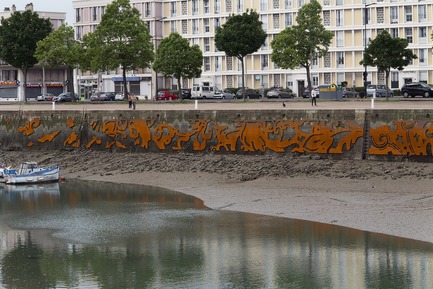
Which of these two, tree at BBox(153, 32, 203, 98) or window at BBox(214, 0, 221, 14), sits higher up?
window at BBox(214, 0, 221, 14)

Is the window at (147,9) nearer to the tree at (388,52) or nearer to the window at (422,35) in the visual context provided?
the window at (422,35)

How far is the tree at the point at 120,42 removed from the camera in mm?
100438

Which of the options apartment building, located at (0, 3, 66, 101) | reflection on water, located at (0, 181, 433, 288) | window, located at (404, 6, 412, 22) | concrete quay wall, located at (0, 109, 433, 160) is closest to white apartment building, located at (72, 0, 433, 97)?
window, located at (404, 6, 412, 22)

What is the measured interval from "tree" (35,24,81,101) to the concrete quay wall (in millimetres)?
35425

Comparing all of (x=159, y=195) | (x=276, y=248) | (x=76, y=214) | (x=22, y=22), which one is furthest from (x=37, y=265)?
(x=22, y=22)

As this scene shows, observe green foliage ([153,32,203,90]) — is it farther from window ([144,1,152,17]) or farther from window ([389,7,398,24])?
window ([144,1,152,17])

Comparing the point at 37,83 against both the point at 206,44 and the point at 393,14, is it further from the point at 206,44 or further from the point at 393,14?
the point at 393,14

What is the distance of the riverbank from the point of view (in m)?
39.2

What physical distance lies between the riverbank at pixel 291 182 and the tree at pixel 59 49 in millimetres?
43551

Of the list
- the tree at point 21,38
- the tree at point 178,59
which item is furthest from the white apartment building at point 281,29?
the tree at point 21,38

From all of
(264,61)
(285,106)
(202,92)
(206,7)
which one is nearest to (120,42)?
(202,92)

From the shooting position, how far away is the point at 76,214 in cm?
4331

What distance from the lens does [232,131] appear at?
194 ft

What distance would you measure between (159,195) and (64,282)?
65.7 ft
